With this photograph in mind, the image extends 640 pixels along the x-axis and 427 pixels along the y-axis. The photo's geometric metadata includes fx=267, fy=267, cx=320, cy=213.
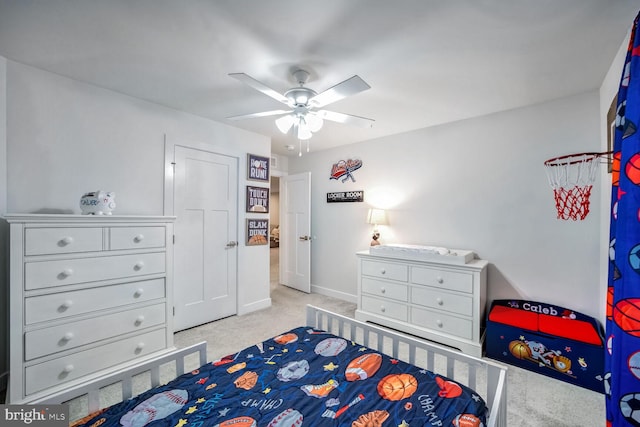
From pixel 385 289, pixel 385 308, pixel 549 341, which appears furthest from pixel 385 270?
pixel 549 341

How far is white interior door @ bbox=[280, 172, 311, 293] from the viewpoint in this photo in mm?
4520

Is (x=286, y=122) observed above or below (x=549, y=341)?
above

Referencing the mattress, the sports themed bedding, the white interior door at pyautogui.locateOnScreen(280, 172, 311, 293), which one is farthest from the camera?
the white interior door at pyautogui.locateOnScreen(280, 172, 311, 293)

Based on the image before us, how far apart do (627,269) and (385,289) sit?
2.35 metres

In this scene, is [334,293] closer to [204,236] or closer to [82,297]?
[204,236]

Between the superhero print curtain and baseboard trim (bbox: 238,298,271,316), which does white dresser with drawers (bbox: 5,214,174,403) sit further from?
the superhero print curtain

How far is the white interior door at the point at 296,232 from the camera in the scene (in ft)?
14.8

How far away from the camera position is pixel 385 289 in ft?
10.4

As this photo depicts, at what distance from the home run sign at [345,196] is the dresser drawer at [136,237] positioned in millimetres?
2570

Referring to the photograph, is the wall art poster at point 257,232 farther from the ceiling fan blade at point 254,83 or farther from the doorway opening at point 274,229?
the doorway opening at point 274,229

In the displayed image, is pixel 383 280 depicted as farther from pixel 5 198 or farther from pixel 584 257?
pixel 5 198

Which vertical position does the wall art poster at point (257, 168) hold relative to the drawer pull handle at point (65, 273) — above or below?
above

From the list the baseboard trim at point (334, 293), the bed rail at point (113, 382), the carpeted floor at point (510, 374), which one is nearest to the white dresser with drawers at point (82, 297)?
the carpeted floor at point (510, 374)

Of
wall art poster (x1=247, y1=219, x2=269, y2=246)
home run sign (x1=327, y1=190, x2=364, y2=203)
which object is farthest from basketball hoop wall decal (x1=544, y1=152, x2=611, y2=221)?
wall art poster (x1=247, y1=219, x2=269, y2=246)
